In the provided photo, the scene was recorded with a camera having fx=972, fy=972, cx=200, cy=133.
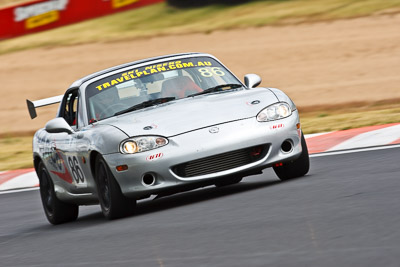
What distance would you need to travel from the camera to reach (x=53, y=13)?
31344mm

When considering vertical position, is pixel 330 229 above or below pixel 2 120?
above

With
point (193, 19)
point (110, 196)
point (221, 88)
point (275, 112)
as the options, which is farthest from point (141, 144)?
point (193, 19)

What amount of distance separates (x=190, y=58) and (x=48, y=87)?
1446 cm

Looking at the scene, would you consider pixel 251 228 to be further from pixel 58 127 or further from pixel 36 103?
pixel 36 103

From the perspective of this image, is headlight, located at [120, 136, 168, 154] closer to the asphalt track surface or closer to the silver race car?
the silver race car

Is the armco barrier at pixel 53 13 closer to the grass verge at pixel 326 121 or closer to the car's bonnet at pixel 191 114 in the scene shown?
the grass verge at pixel 326 121

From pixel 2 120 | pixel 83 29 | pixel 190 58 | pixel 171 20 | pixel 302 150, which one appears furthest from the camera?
pixel 83 29

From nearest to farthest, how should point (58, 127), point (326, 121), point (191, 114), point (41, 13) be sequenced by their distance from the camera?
1. point (191, 114)
2. point (58, 127)
3. point (326, 121)
4. point (41, 13)

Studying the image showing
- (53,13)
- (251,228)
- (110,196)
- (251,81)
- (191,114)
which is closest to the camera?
(251,228)

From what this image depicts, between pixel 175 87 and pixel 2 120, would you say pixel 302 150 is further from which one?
pixel 2 120

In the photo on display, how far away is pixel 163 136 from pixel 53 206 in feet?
6.20

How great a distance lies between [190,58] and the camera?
8.95 m

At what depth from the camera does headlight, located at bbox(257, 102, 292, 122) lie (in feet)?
25.2

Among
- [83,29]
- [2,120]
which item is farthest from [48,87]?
[83,29]
